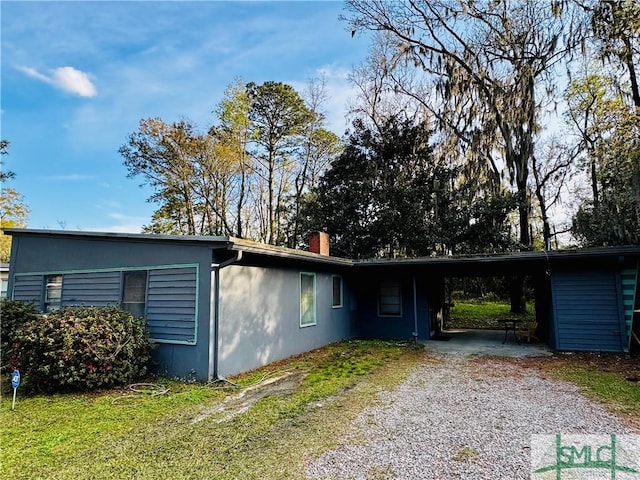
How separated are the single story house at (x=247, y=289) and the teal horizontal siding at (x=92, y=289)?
0.02 metres

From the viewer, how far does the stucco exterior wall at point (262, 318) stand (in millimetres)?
6172

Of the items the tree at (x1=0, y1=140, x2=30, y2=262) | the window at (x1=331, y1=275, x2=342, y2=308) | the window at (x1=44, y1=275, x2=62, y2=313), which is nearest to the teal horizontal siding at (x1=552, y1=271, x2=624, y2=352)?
the window at (x1=331, y1=275, x2=342, y2=308)

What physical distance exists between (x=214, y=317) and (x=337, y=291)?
15.6ft

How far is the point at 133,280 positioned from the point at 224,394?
2834 millimetres

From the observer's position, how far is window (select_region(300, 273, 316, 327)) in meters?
8.48

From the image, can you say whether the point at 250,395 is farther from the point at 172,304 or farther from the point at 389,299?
the point at 389,299

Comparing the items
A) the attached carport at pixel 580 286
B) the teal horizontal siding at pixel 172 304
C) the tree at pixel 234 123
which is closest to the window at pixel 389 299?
the attached carport at pixel 580 286

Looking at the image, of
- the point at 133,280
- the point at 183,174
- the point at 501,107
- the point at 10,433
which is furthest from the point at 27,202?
the point at 501,107

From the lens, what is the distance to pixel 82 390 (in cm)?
538

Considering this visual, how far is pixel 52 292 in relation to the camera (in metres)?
7.65

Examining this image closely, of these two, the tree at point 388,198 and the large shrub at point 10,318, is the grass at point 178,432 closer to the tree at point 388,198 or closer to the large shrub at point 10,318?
the large shrub at point 10,318

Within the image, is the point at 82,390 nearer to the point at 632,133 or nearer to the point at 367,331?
the point at 367,331

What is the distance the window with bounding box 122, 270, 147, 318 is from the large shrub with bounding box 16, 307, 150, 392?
794 mm

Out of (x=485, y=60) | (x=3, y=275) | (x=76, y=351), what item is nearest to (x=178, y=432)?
(x=76, y=351)
